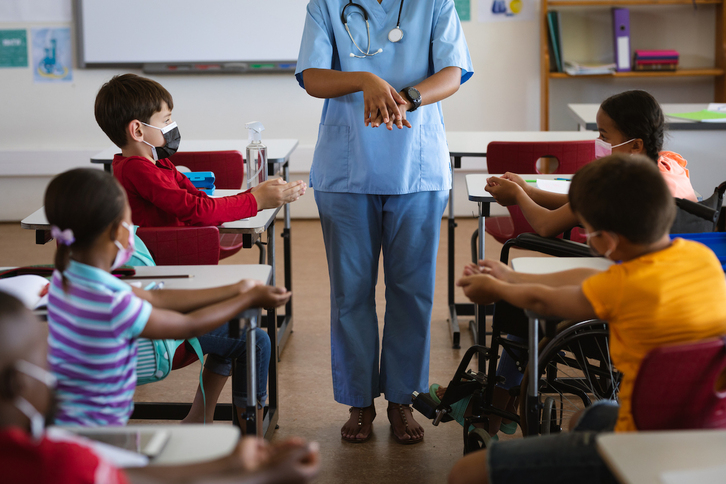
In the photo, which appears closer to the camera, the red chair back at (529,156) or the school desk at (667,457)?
the school desk at (667,457)

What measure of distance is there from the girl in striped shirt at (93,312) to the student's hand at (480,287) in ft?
1.71

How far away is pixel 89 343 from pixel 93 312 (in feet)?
0.17

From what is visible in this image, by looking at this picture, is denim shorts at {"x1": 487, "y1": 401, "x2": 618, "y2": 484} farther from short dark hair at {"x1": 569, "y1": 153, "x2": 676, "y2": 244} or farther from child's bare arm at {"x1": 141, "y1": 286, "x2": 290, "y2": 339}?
child's bare arm at {"x1": 141, "y1": 286, "x2": 290, "y2": 339}

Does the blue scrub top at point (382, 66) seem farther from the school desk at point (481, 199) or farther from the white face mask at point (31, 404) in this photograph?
the white face mask at point (31, 404)

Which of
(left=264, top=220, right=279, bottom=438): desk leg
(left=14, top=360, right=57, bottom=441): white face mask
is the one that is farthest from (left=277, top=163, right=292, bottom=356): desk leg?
(left=14, top=360, right=57, bottom=441): white face mask

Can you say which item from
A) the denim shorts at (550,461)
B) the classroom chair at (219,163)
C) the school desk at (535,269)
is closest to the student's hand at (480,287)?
the school desk at (535,269)

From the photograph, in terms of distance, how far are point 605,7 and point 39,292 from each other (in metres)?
4.71

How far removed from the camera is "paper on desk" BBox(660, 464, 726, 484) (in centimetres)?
83

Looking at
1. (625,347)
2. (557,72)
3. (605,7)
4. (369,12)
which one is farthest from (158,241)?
(605,7)

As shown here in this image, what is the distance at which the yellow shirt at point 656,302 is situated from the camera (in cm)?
115

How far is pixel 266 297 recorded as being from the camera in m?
1.37

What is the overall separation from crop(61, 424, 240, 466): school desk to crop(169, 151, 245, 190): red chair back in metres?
1.98

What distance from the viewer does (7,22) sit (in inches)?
201

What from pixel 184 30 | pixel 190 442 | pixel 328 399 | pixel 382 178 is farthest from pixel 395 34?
pixel 184 30
